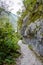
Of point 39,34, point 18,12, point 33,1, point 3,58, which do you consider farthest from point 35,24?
point 18,12

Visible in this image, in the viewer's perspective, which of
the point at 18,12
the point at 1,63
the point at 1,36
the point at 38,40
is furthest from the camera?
the point at 18,12

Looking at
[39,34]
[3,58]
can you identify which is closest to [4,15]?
[39,34]

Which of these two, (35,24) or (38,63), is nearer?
(38,63)

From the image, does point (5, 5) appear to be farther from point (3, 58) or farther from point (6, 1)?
point (3, 58)

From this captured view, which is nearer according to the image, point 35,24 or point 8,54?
point 8,54

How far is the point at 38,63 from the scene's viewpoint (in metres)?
8.49

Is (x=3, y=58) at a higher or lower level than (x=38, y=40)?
lower

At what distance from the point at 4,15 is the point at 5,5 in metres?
2.05

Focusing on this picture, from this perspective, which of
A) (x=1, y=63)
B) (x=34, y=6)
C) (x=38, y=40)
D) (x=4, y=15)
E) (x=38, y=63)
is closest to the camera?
(x=1, y=63)

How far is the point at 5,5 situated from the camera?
43.3 ft

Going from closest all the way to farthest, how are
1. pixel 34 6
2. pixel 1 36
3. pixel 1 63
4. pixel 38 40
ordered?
pixel 1 63
pixel 1 36
pixel 38 40
pixel 34 6

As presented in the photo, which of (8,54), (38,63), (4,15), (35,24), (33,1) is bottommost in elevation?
(38,63)

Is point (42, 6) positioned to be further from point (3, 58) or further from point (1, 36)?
point (3, 58)

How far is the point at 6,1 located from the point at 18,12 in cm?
382
